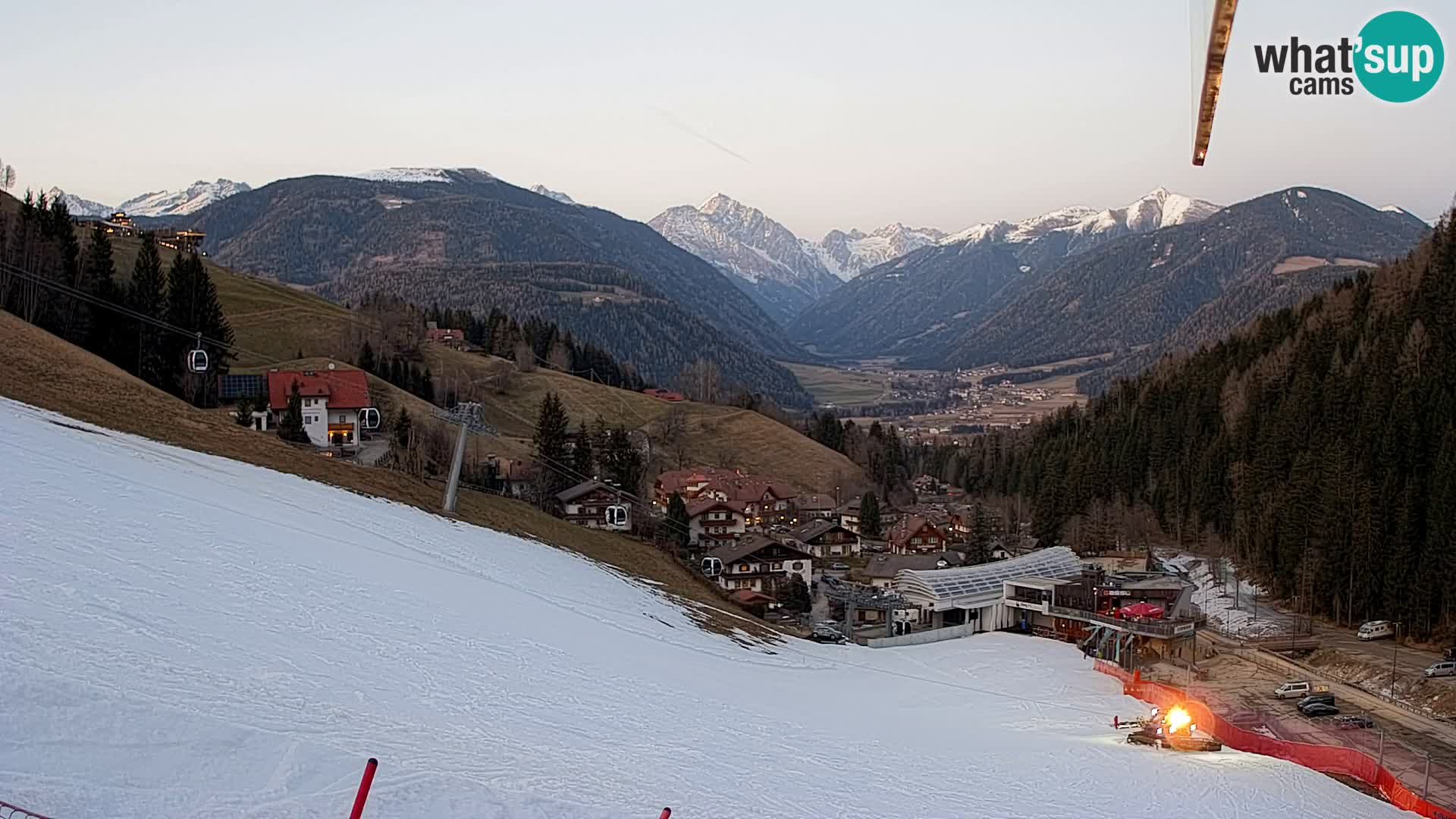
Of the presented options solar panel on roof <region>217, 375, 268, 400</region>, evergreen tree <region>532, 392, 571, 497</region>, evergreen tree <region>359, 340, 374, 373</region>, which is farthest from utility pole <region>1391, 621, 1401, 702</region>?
evergreen tree <region>359, 340, 374, 373</region>

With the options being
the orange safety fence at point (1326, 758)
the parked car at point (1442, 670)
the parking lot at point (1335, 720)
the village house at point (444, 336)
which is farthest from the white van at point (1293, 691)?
the village house at point (444, 336)

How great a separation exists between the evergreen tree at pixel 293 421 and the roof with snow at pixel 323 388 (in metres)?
0.73

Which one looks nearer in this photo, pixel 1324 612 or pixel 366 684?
pixel 366 684

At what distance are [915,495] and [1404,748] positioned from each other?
304 feet

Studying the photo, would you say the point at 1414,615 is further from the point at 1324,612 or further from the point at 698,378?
the point at 698,378

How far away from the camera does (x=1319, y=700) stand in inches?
1427

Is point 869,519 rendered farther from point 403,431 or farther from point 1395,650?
point 1395,650

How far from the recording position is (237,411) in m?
61.9

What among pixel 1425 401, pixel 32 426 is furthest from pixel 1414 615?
pixel 32 426

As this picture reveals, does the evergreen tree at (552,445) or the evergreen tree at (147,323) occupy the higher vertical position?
the evergreen tree at (147,323)

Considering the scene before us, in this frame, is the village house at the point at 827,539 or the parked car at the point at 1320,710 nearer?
the parked car at the point at 1320,710

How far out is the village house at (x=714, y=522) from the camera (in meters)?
81.5

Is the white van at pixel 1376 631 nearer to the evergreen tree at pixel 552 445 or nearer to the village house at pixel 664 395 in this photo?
the evergreen tree at pixel 552 445

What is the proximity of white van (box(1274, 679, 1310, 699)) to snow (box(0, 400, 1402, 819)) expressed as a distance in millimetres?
10288
